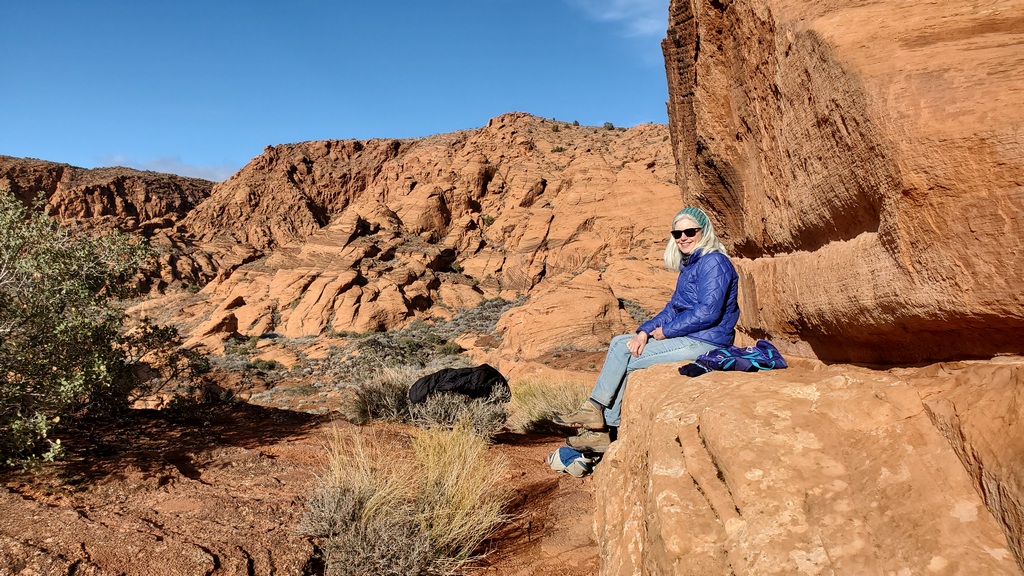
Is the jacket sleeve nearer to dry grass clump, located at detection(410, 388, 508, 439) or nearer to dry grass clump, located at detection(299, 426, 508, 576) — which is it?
dry grass clump, located at detection(299, 426, 508, 576)

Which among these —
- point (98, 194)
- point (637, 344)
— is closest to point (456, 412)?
point (637, 344)

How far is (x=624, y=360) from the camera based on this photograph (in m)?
3.34

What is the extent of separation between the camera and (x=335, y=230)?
28.9m

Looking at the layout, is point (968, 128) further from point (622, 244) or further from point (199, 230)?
point (199, 230)

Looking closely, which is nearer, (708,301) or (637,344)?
(708,301)

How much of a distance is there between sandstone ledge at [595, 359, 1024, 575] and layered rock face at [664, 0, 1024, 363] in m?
0.24

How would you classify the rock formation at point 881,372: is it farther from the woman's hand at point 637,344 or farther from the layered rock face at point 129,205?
the layered rock face at point 129,205

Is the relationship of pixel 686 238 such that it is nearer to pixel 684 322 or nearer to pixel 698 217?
pixel 698 217

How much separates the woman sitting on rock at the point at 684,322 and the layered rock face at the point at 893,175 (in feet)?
1.02

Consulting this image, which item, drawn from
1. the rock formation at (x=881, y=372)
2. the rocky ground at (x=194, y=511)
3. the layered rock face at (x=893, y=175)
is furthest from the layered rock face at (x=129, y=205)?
the rock formation at (x=881, y=372)

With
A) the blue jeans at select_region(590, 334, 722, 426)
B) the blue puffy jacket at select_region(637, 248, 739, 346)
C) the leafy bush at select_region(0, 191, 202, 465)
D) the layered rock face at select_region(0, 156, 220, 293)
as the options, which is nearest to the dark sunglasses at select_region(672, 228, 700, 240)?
the blue puffy jacket at select_region(637, 248, 739, 346)

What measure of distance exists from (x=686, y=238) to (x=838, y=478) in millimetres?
1985

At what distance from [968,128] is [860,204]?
570 mm

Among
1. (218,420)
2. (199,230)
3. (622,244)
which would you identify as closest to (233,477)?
(218,420)
